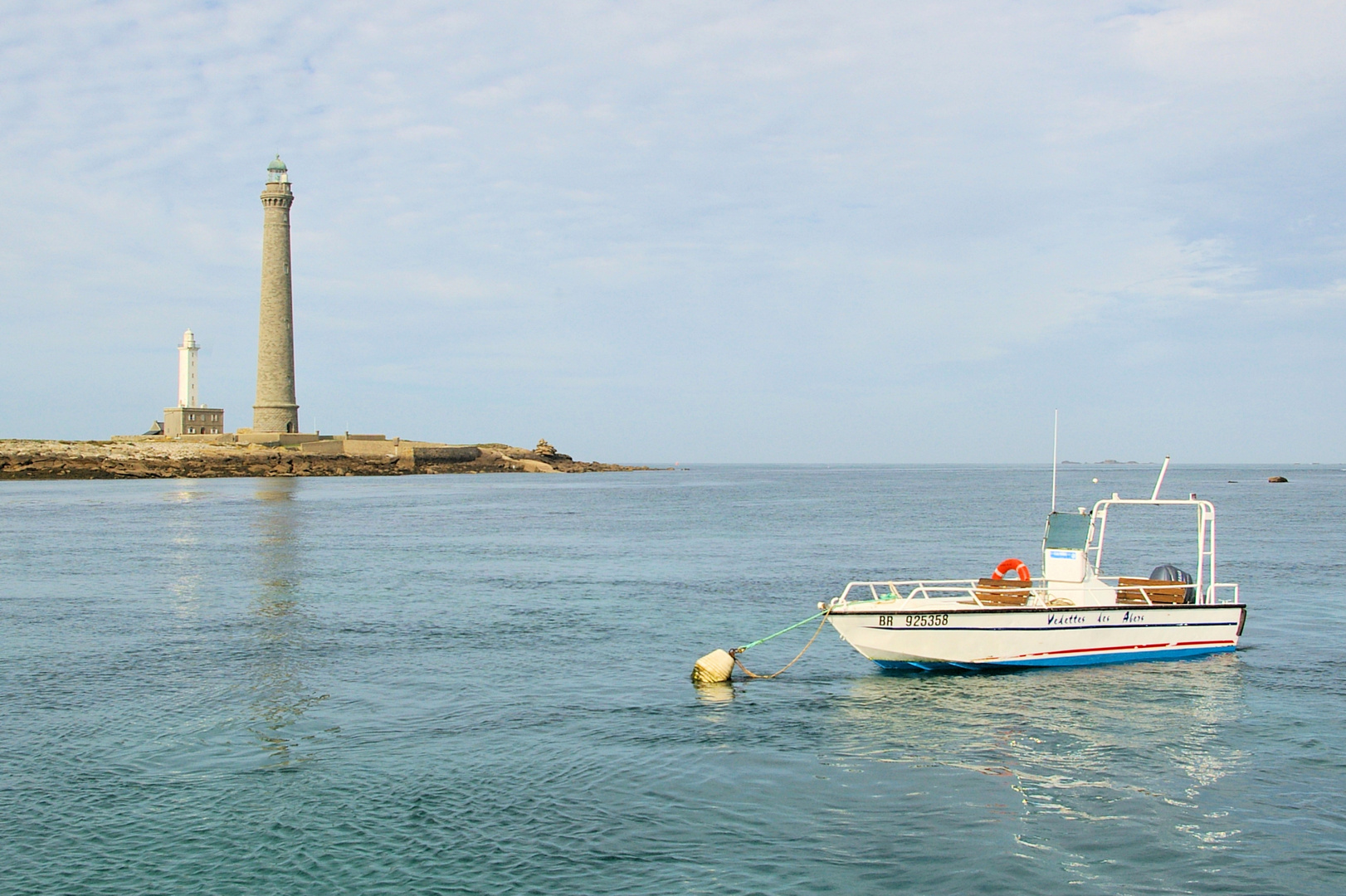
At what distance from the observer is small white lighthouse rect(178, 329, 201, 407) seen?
119 meters

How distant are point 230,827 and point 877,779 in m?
7.42

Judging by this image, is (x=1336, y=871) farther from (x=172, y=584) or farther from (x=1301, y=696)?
(x=172, y=584)

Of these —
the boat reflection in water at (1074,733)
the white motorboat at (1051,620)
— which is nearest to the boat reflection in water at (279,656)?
the boat reflection in water at (1074,733)

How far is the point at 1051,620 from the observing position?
64.1ft

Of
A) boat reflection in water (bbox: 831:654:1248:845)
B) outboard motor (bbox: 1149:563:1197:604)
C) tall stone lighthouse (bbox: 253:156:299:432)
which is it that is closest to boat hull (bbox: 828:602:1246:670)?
boat reflection in water (bbox: 831:654:1248:845)

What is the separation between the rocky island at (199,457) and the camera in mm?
107562

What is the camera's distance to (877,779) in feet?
43.1

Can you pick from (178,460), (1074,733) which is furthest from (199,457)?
(1074,733)

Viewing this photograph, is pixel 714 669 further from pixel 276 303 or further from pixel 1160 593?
pixel 276 303

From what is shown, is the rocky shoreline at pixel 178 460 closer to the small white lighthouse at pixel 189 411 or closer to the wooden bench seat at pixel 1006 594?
the small white lighthouse at pixel 189 411

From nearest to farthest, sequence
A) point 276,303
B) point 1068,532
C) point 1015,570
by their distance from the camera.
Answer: point 1015,570, point 1068,532, point 276,303

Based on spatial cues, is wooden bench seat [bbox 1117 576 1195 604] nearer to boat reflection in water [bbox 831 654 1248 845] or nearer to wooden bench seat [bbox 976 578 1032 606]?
boat reflection in water [bbox 831 654 1248 845]

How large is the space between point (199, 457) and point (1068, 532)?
105 meters

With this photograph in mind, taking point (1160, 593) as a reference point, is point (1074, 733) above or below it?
below
